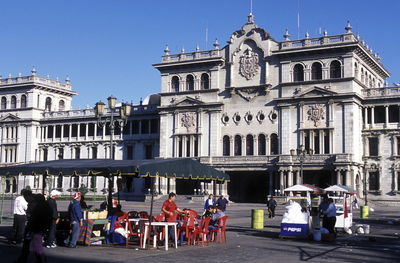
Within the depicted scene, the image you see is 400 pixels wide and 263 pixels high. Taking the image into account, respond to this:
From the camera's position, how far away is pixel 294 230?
2203 centimetres

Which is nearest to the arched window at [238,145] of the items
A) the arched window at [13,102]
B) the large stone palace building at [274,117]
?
the large stone palace building at [274,117]

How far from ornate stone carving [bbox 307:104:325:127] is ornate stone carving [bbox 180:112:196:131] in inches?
548

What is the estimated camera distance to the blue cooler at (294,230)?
21.8 meters

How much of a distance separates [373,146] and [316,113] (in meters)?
7.31

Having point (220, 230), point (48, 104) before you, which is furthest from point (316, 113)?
point (48, 104)

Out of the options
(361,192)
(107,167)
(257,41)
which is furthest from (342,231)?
(257,41)

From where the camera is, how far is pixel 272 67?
62.1m

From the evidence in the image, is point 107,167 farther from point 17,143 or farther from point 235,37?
point 17,143

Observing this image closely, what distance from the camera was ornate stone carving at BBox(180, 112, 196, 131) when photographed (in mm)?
65875

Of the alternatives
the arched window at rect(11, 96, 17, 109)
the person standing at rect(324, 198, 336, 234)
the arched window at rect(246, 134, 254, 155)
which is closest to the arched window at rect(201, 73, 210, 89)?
the arched window at rect(246, 134, 254, 155)

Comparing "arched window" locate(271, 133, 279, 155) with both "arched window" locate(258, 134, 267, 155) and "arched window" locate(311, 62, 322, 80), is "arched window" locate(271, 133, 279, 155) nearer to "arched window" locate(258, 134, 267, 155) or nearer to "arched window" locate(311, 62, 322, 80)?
"arched window" locate(258, 134, 267, 155)

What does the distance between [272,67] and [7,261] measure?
50.1 m

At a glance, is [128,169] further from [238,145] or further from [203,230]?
[238,145]

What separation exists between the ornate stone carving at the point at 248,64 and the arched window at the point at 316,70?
21.4 feet
